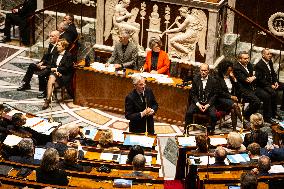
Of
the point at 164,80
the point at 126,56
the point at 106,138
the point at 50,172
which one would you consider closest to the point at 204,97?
the point at 164,80

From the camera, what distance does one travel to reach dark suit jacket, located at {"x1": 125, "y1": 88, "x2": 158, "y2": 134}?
9414 millimetres

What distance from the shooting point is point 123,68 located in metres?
11.2

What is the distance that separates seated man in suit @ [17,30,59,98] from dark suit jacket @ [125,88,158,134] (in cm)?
276

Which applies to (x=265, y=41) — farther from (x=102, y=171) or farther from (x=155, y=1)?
(x=102, y=171)

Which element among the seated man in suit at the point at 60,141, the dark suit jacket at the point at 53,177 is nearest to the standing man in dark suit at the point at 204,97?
the seated man in suit at the point at 60,141

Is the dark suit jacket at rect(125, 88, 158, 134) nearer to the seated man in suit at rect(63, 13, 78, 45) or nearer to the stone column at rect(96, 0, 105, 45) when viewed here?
the stone column at rect(96, 0, 105, 45)

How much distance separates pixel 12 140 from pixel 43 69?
11.1 ft

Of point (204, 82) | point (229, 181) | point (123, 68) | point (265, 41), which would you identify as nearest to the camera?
point (229, 181)

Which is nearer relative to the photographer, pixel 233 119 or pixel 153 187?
pixel 153 187

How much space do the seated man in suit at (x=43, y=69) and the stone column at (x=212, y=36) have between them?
2857 millimetres

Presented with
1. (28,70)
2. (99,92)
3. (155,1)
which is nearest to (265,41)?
(155,1)

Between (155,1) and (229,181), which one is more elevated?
(155,1)

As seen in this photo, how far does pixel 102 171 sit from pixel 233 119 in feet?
11.0

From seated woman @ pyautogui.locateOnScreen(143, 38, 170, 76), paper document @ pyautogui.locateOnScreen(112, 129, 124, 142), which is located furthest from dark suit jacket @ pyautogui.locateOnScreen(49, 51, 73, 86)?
paper document @ pyautogui.locateOnScreen(112, 129, 124, 142)
